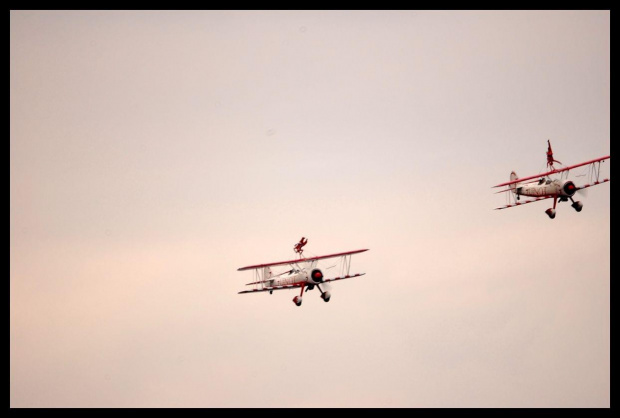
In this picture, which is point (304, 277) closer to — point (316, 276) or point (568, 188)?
point (316, 276)

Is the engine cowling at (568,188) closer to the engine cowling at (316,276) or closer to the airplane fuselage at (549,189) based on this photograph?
the airplane fuselage at (549,189)

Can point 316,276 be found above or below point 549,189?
below

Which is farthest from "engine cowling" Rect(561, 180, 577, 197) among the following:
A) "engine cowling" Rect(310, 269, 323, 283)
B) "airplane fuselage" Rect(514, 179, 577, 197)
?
"engine cowling" Rect(310, 269, 323, 283)

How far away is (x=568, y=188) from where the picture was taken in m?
Result: 117

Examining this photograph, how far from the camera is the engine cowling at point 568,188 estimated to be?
117 metres

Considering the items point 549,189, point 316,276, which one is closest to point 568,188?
point 549,189

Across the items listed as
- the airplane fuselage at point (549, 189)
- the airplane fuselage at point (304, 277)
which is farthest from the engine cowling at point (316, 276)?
the airplane fuselage at point (549, 189)

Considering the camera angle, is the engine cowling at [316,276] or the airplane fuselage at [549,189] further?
the engine cowling at [316,276]

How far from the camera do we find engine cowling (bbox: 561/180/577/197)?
11681 centimetres

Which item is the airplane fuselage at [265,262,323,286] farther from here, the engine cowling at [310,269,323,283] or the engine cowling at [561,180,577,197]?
the engine cowling at [561,180,577,197]
